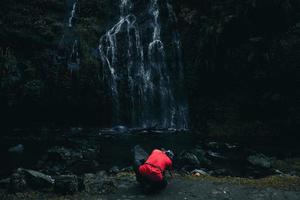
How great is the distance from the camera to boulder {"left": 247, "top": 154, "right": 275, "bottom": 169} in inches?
681

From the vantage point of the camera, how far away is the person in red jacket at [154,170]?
11.9m

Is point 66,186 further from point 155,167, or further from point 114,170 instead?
point 114,170

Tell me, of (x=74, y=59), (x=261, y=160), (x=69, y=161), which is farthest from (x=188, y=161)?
(x=74, y=59)

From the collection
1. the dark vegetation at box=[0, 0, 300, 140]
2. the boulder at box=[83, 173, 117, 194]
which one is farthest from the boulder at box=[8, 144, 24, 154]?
the boulder at box=[83, 173, 117, 194]

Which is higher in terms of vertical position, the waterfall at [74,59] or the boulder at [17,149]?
the waterfall at [74,59]

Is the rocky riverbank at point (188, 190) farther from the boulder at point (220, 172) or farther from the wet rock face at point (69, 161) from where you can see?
the wet rock face at point (69, 161)

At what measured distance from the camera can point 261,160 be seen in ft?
58.7

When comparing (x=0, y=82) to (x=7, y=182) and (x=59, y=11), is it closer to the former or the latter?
(x=59, y=11)

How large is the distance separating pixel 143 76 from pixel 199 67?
398 centimetres

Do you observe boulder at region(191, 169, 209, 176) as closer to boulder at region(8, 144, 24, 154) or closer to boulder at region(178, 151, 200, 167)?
boulder at region(178, 151, 200, 167)

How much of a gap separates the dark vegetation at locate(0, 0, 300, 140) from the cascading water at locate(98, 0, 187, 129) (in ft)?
2.32

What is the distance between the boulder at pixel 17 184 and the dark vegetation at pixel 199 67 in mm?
14184

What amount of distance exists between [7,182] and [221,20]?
18.5 meters

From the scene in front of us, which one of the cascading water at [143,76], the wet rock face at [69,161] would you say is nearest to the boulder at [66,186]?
the wet rock face at [69,161]
